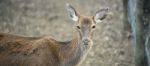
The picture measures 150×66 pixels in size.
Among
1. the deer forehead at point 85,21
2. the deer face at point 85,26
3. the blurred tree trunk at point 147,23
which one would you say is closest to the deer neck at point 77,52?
the deer face at point 85,26

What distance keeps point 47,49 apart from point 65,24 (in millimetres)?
6780

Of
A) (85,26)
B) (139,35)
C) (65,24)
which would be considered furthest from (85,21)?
(65,24)

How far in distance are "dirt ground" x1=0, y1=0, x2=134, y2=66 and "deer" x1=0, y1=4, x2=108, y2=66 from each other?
10.1 ft

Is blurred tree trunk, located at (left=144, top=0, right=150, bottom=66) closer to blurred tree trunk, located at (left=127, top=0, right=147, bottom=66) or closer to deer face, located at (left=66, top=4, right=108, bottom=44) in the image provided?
blurred tree trunk, located at (left=127, top=0, right=147, bottom=66)

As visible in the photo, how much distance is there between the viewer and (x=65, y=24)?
54.7 ft

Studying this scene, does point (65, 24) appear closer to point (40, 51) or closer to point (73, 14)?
point (73, 14)

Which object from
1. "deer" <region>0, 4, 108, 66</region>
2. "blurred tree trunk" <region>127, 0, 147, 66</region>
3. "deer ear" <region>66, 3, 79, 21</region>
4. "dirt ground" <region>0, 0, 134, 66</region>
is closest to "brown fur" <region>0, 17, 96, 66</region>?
"deer" <region>0, 4, 108, 66</region>

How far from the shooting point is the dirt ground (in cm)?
1388

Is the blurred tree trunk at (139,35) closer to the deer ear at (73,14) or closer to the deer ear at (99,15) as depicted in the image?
the deer ear at (99,15)

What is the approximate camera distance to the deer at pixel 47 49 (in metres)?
9.84

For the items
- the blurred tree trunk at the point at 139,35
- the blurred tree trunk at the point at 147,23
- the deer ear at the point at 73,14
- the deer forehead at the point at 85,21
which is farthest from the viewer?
the blurred tree trunk at the point at 139,35

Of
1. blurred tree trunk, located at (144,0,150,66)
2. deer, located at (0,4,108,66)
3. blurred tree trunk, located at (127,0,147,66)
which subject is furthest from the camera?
blurred tree trunk, located at (127,0,147,66)

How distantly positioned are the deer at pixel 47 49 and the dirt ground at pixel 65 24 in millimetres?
3066

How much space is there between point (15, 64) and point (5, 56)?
0.26m
